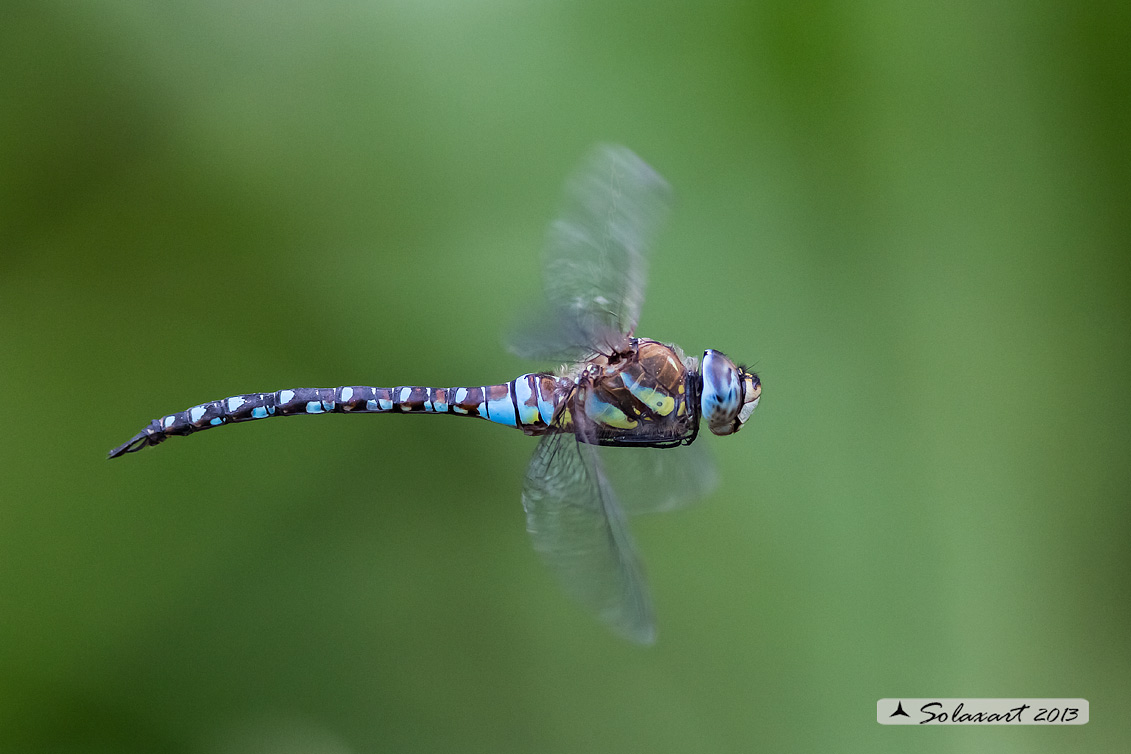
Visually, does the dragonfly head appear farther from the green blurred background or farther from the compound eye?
the green blurred background

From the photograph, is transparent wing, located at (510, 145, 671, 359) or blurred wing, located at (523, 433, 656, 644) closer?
blurred wing, located at (523, 433, 656, 644)

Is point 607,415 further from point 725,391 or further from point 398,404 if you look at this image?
point 398,404

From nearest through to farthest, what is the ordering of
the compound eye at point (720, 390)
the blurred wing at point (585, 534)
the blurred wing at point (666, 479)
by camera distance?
the blurred wing at point (585, 534) → the compound eye at point (720, 390) → the blurred wing at point (666, 479)

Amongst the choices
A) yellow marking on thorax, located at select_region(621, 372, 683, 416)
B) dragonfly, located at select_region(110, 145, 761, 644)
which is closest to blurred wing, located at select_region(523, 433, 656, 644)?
dragonfly, located at select_region(110, 145, 761, 644)

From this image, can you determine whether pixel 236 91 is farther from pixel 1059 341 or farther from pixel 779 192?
pixel 1059 341

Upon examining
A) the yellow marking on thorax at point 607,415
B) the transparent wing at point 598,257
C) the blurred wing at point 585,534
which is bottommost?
the blurred wing at point 585,534

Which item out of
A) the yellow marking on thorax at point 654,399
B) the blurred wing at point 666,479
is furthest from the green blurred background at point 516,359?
the yellow marking on thorax at point 654,399

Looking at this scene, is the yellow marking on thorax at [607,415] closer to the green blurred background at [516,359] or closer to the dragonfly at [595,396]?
the dragonfly at [595,396]

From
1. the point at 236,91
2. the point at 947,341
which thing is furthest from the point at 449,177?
the point at 947,341
